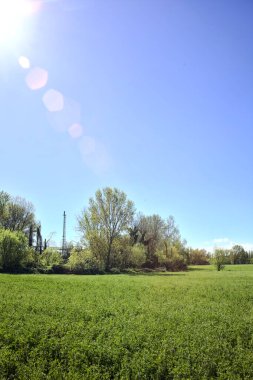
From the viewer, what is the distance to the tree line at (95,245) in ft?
126

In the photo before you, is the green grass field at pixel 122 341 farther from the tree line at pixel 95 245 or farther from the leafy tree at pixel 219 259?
the leafy tree at pixel 219 259

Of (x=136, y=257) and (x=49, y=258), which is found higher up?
(x=49, y=258)

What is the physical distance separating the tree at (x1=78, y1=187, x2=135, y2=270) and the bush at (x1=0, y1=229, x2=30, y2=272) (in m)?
16.0

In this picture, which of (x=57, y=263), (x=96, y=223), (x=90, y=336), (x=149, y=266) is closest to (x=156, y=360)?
(x=90, y=336)

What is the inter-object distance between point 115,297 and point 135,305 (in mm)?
2510

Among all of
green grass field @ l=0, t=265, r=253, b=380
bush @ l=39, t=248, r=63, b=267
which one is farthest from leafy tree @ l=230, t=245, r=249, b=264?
green grass field @ l=0, t=265, r=253, b=380

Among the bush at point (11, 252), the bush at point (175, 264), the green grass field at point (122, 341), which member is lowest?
the bush at point (175, 264)

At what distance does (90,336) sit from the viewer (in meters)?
8.70

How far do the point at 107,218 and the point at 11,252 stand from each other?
19852 mm

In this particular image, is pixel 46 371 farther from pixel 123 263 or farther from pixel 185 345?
pixel 123 263

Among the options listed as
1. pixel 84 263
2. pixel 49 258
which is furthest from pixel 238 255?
pixel 49 258

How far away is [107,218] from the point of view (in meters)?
53.4

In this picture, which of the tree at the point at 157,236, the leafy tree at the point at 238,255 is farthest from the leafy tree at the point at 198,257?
the tree at the point at 157,236

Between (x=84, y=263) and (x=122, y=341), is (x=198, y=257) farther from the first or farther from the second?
(x=122, y=341)
